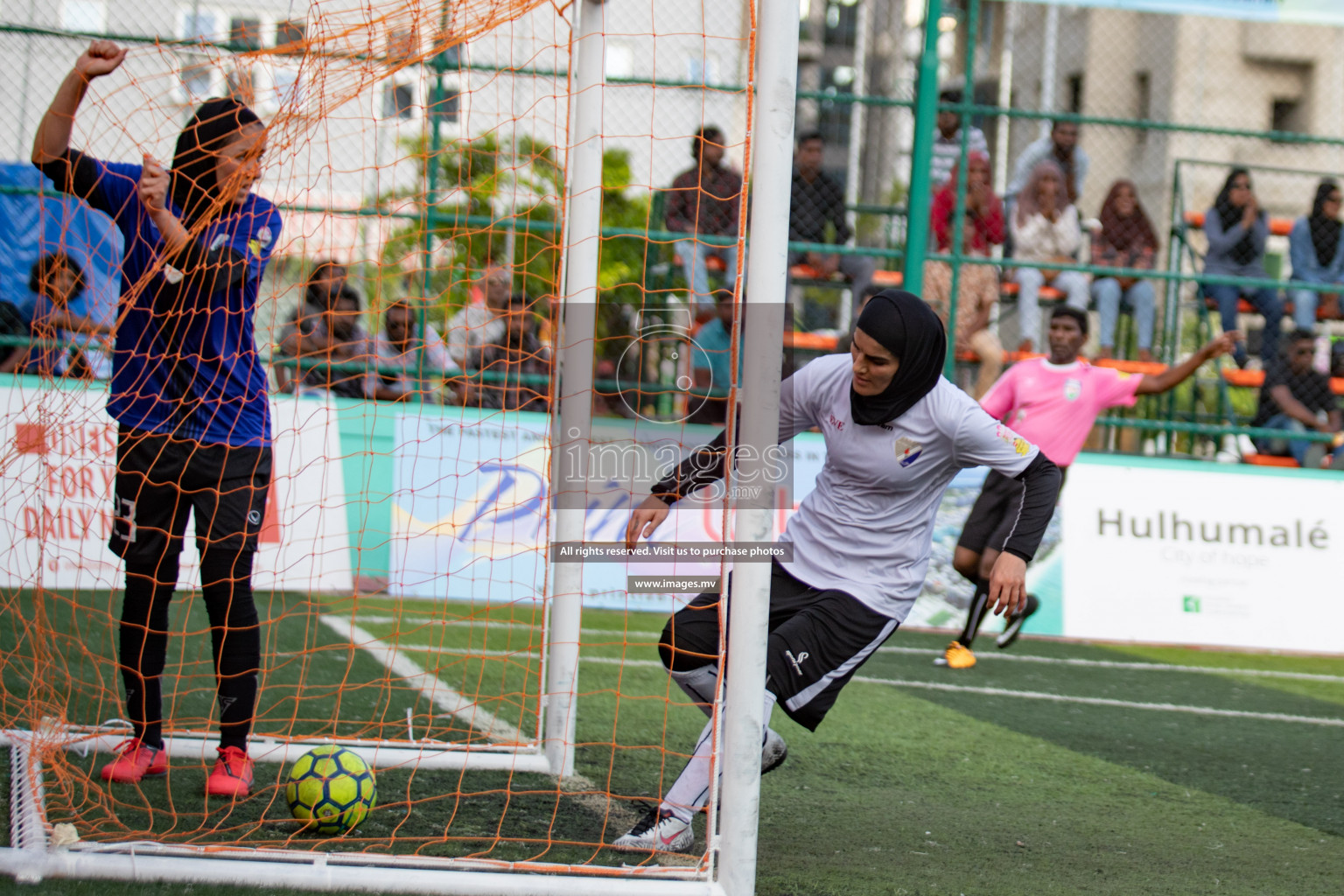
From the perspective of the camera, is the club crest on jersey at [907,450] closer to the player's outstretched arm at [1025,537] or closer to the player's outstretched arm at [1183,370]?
the player's outstretched arm at [1025,537]

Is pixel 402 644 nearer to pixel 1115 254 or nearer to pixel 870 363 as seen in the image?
pixel 870 363

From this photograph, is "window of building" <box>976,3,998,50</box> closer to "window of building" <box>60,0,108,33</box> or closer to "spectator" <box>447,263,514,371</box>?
"window of building" <box>60,0,108,33</box>

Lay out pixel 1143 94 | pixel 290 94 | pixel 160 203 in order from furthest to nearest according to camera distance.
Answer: pixel 1143 94
pixel 290 94
pixel 160 203

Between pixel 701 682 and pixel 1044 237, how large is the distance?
7.99 metres

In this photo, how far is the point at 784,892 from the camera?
3.31m

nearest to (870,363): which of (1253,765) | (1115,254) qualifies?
(1253,765)

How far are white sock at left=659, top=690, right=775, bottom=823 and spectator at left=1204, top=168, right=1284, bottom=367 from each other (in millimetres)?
8904

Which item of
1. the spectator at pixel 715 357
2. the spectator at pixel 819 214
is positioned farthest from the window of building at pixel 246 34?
the spectator at pixel 819 214

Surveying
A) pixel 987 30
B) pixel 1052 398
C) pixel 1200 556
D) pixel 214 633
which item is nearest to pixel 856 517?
pixel 214 633

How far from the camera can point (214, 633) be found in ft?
12.5

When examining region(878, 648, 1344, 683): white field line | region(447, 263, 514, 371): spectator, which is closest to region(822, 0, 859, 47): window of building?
region(447, 263, 514, 371): spectator

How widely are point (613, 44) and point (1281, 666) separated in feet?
57.6

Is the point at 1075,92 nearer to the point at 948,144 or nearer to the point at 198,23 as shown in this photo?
the point at 198,23

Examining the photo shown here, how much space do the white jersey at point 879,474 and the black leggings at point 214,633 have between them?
66.2 inches
